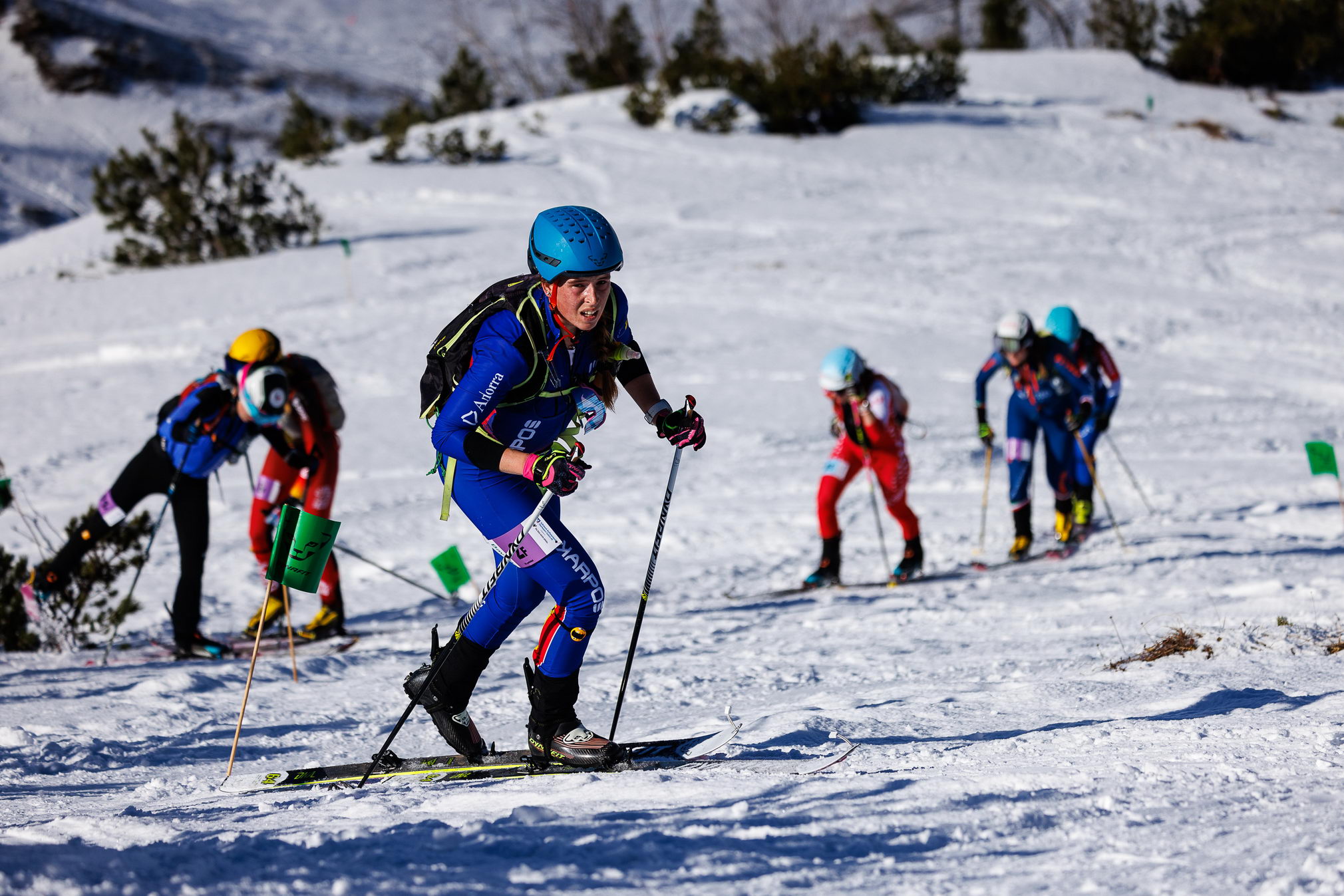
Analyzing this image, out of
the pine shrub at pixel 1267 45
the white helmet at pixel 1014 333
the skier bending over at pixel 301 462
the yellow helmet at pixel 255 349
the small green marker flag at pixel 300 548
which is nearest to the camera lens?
the small green marker flag at pixel 300 548

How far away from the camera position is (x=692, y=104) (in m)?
27.7

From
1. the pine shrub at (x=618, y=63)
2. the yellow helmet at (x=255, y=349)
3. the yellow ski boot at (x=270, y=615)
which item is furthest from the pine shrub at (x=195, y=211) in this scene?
the pine shrub at (x=618, y=63)

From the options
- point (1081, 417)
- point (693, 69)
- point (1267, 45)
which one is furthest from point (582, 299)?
point (1267, 45)

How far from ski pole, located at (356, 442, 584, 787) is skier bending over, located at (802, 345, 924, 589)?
13.8ft

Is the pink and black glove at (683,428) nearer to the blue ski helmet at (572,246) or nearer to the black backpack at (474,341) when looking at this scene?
the black backpack at (474,341)

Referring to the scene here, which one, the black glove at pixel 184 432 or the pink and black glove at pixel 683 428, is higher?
the pink and black glove at pixel 683 428

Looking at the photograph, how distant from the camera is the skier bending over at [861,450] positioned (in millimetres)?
7859

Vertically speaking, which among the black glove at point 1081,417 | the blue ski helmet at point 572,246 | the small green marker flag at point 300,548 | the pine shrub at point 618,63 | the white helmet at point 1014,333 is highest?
the pine shrub at point 618,63

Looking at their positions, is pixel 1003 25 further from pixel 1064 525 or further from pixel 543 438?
pixel 543 438

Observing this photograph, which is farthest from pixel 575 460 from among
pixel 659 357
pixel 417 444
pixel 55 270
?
pixel 55 270

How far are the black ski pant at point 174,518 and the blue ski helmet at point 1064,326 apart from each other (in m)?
7.08

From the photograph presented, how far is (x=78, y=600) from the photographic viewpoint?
7.18m

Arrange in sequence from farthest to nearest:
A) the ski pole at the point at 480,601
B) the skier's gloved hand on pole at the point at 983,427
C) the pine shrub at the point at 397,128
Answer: the pine shrub at the point at 397,128, the skier's gloved hand on pole at the point at 983,427, the ski pole at the point at 480,601

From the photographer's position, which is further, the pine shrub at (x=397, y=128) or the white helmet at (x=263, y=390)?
the pine shrub at (x=397, y=128)
